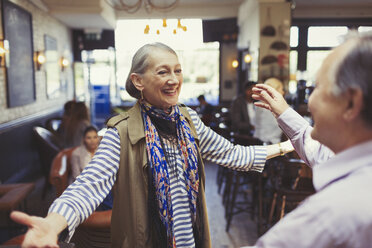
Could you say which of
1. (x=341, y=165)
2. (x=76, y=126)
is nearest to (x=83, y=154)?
(x=76, y=126)

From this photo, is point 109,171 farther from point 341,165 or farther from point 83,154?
point 83,154

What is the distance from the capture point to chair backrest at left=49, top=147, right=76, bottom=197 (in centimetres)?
280

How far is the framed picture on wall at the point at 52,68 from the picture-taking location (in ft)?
23.1

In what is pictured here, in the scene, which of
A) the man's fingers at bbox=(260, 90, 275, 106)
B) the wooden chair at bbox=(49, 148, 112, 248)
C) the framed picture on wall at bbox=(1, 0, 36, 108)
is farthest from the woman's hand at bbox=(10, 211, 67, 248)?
the framed picture on wall at bbox=(1, 0, 36, 108)

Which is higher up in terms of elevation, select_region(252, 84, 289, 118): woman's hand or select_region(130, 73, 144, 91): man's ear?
select_region(130, 73, 144, 91): man's ear

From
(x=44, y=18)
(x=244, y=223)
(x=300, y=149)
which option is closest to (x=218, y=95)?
(x=44, y=18)

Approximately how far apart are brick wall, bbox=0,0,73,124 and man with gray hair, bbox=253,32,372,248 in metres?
5.04

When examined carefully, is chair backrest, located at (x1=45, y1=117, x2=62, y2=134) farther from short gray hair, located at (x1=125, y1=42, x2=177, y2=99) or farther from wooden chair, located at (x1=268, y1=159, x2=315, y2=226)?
short gray hair, located at (x1=125, y1=42, x2=177, y2=99)

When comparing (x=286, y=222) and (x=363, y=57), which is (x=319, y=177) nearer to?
(x=286, y=222)

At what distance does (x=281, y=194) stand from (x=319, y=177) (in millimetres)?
2269

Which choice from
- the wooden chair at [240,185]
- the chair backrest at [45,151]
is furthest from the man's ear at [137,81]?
the chair backrest at [45,151]

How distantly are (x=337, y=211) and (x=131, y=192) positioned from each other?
722mm

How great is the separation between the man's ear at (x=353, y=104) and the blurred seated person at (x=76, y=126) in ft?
13.2

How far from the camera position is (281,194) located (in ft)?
9.33
